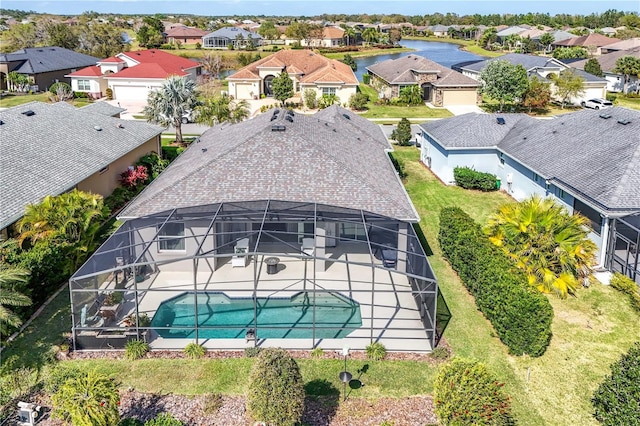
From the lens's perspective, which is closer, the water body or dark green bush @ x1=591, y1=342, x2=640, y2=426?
dark green bush @ x1=591, y1=342, x2=640, y2=426

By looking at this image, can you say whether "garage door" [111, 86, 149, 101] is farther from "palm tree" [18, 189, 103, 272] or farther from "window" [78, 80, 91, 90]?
"palm tree" [18, 189, 103, 272]

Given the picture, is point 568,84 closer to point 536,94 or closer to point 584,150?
point 536,94

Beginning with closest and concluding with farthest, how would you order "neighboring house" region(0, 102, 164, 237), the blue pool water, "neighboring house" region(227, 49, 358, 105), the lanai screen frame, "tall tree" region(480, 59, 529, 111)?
the blue pool water < the lanai screen frame < "neighboring house" region(0, 102, 164, 237) < "tall tree" region(480, 59, 529, 111) < "neighboring house" region(227, 49, 358, 105)

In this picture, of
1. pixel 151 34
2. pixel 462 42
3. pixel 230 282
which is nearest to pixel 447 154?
pixel 230 282

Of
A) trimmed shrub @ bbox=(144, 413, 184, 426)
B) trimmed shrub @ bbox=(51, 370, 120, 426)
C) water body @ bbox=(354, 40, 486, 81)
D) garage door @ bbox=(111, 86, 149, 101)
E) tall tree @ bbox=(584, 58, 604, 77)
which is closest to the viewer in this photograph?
trimmed shrub @ bbox=(51, 370, 120, 426)

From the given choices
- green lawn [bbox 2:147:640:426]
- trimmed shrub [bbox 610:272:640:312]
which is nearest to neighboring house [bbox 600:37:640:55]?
trimmed shrub [bbox 610:272:640:312]

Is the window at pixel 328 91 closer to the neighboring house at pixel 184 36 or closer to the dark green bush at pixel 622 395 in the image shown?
the dark green bush at pixel 622 395

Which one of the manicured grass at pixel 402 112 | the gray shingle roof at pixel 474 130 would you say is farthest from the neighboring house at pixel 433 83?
the gray shingle roof at pixel 474 130
